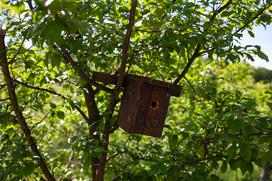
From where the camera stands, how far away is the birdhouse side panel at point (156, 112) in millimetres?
2305

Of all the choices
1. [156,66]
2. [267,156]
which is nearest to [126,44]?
[156,66]

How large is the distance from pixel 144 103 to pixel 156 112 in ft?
0.33

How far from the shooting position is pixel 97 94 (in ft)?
9.49

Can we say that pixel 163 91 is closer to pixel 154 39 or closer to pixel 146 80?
pixel 146 80

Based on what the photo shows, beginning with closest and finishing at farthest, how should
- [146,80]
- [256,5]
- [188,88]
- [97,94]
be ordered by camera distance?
[146,80], [256,5], [97,94], [188,88]

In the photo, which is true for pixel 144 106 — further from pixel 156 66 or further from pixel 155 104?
pixel 156 66

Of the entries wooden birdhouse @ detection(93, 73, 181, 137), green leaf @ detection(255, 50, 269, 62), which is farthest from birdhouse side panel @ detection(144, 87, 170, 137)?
green leaf @ detection(255, 50, 269, 62)

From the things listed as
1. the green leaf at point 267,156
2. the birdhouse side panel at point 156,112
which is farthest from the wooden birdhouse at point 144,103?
the green leaf at point 267,156

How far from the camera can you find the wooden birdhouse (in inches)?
88.7

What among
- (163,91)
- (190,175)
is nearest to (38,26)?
(163,91)

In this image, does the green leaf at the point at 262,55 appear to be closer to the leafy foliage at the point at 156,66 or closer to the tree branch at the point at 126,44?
the leafy foliage at the point at 156,66

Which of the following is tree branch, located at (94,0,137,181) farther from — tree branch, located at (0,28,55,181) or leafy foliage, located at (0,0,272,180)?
tree branch, located at (0,28,55,181)

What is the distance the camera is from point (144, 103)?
2289mm

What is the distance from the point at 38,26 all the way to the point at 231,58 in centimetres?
125
